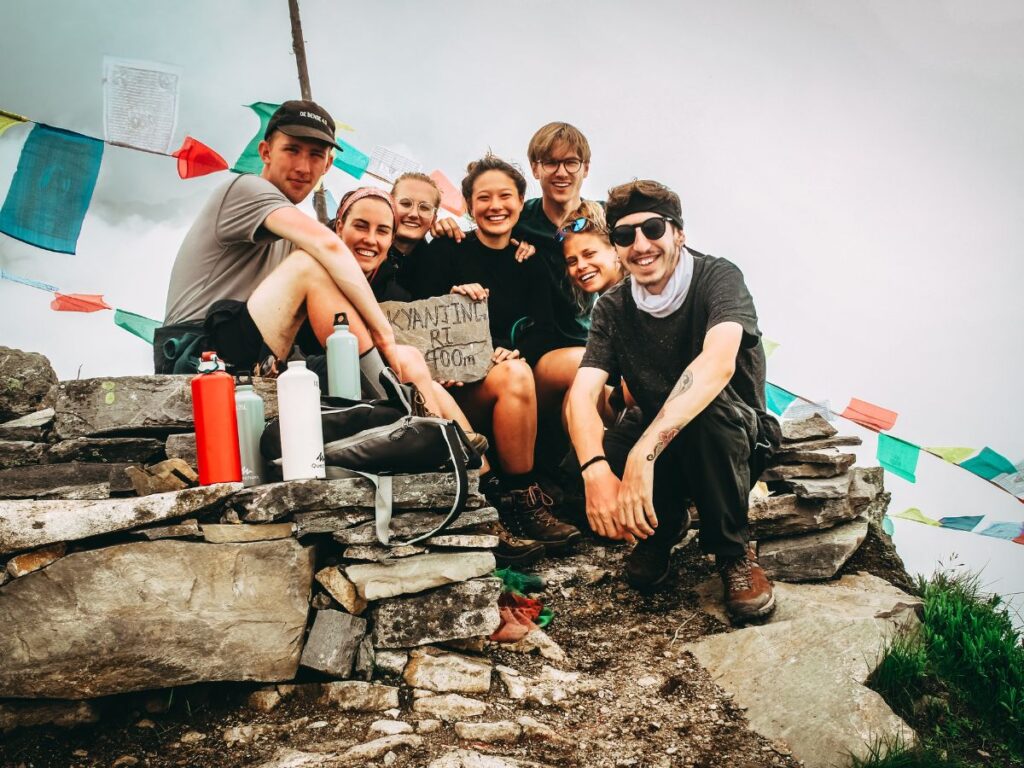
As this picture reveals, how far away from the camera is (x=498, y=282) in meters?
4.14

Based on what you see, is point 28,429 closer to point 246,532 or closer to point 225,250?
point 225,250

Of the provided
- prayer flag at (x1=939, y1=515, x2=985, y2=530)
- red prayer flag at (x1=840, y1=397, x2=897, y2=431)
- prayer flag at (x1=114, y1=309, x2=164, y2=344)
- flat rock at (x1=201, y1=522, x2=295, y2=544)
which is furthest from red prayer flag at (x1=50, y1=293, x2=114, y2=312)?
prayer flag at (x1=939, y1=515, x2=985, y2=530)

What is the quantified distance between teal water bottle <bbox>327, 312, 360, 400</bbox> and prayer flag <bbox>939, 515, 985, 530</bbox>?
579 centimetres

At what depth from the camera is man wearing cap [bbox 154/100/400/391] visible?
307cm

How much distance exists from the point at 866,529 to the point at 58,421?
3741 millimetres

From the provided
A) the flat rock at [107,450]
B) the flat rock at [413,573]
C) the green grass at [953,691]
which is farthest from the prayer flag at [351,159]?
the green grass at [953,691]

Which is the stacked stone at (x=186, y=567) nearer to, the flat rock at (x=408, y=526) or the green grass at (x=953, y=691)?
the flat rock at (x=408, y=526)

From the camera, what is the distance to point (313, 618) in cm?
237

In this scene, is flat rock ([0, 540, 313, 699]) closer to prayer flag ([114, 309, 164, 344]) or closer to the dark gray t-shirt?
the dark gray t-shirt

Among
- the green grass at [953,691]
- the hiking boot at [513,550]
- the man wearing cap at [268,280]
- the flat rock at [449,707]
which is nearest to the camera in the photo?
the flat rock at [449,707]

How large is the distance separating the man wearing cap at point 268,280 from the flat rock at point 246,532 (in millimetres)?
909

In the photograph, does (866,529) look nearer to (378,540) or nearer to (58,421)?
(378,540)

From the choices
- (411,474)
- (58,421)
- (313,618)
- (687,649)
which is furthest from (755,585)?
(58,421)

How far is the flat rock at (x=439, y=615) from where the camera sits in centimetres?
241
